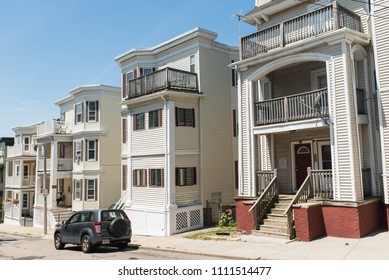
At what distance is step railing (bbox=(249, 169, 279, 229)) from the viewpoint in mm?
15272

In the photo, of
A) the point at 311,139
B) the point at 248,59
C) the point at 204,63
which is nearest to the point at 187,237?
the point at 311,139

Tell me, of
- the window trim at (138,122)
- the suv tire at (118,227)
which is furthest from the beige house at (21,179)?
the suv tire at (118,227)

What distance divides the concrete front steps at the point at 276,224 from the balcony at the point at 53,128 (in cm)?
2391

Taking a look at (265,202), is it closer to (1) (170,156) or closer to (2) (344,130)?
(2) (344,130)

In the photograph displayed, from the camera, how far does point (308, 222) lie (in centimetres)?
1341

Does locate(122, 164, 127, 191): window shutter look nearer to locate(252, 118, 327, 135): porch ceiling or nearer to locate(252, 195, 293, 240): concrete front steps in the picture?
locate(252, 118, 327, 135): porch ceiling

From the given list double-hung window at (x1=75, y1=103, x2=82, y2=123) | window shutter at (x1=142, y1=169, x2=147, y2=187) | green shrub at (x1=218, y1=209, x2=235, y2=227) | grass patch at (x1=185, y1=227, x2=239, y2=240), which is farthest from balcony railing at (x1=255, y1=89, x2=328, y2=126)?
double-hung window at (x1=75, y1=103, x2=82, y2=123)

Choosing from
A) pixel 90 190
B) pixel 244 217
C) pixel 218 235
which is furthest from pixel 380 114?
pixel 90 190

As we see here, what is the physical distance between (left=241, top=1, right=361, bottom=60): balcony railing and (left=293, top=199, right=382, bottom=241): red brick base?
7085 millimetres

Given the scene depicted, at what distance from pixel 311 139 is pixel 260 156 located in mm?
2811

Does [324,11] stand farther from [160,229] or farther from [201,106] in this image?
[160,229]

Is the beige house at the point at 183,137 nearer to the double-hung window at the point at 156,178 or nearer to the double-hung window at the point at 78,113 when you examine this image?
the double-hung window at the point at 156,178

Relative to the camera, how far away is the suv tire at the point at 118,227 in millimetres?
14500

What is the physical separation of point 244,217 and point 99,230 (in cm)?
634
